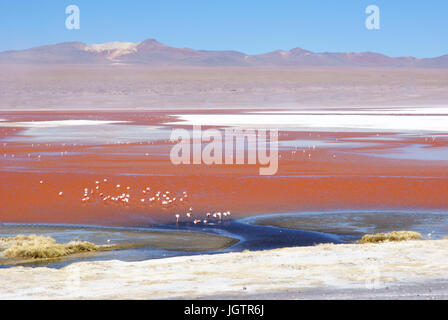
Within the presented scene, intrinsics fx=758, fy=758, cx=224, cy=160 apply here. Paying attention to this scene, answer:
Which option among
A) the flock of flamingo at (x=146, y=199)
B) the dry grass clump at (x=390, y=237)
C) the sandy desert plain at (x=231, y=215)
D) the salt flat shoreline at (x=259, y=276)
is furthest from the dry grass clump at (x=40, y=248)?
the dry grass clump at (x=390, y=237)

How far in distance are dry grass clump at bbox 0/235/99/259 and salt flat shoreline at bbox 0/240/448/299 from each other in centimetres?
95

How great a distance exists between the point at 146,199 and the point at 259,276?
7107 mm

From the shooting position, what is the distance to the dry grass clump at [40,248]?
10.1m

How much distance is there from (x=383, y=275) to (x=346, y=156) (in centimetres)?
1533

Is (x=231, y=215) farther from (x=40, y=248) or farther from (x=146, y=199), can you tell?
(x=40, y=248)

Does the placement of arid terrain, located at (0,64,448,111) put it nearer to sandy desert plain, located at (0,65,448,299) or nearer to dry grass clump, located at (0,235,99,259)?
sandy desert plain, located at (0,65,448,299)

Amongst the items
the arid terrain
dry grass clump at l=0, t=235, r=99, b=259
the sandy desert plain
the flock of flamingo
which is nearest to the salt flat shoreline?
the sandy desert plain

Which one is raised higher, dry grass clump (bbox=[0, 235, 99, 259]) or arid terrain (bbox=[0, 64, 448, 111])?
arid terrain (bbox=[0, 64, 448, 111])

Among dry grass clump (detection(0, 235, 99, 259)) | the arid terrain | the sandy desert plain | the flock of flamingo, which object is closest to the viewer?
the sandy desert plain

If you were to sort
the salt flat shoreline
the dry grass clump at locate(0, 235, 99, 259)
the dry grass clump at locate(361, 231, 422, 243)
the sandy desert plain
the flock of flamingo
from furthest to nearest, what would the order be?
the flock of flamingo → the dry grass clump at locate(361, 231, 422, 243) → the dry grass clump at locate(0, 235, 99, 259) → the sandy desert plain → the salt flat shoreline

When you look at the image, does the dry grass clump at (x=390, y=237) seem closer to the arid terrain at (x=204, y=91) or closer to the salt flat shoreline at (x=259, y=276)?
the salt flat shoreline at (x=259, y=276)

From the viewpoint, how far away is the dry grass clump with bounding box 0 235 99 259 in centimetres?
1007

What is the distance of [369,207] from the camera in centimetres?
1440

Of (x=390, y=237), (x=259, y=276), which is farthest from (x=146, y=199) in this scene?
(x=259, y=276)
